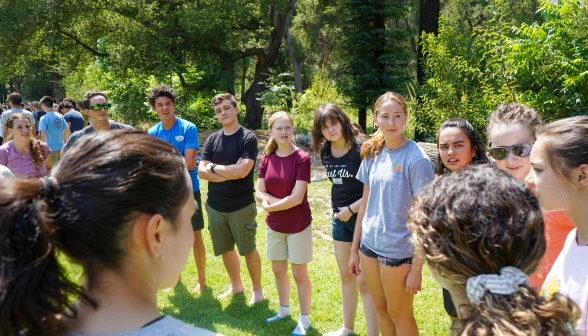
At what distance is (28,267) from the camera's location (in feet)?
3.61

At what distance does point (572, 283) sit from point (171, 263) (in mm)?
1372

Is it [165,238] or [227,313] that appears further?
[227,313]

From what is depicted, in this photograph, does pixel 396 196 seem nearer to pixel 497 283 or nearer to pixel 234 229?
pixel 497 283

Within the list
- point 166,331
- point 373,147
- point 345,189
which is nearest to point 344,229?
point 345,189

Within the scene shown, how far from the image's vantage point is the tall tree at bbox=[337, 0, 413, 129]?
14.0m

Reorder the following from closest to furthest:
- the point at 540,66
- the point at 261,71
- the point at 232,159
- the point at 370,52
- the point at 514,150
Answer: the point at 514,150
the point at 232,159
the point at 540,66
the point at 370,52
the point at 261,71

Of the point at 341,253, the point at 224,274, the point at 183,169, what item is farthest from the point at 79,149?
the point at 224,274

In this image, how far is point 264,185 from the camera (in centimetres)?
437

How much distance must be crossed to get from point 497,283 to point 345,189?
2792mm

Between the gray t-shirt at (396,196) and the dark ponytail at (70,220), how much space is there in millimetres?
2063

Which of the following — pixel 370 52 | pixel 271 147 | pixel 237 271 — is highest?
pixel 370 52

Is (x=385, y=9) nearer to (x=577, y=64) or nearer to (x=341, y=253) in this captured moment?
(x=577, y=64)

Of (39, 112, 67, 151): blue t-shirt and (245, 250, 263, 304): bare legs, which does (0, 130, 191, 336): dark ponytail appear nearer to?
(245, 250, 263, 304): bare legs

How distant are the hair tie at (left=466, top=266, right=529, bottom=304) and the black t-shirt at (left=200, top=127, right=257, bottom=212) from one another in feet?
11.7
